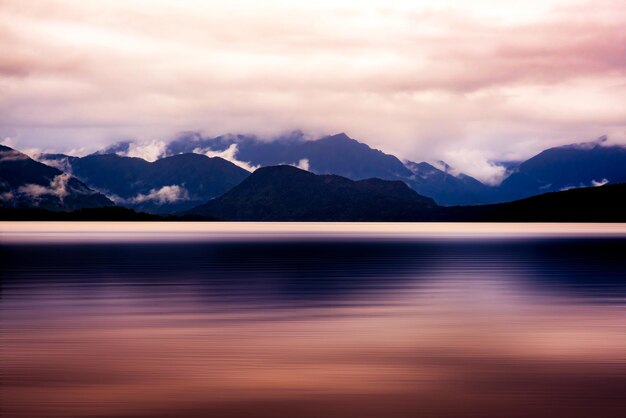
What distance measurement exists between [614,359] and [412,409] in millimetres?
10278

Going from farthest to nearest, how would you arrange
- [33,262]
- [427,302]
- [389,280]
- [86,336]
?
[33,262], [389,280], [427,302], [86,336]

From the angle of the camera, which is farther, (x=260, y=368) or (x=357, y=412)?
(x=260, y=368)

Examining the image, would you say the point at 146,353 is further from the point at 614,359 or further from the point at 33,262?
the point at 33,262

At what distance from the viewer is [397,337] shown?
32812 mm

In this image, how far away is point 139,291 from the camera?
52.9m

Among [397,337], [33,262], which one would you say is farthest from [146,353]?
[33,262]

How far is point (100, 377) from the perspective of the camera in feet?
80.2

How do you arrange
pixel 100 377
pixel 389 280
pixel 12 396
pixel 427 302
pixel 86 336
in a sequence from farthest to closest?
pixel 389 280, pixel 427 302, pixel 86 336, pixel 100 377, pixel 12 396

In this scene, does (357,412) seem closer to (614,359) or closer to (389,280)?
(614,359)

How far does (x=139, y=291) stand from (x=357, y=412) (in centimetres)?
3471

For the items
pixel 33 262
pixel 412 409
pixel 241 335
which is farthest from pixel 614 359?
pixel 33 262

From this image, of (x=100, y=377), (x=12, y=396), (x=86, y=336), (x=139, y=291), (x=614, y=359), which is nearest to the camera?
(x=12, y=396)

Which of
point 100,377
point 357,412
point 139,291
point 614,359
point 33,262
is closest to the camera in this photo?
point 357,412

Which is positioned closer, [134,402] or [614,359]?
[134,402]
